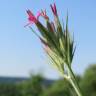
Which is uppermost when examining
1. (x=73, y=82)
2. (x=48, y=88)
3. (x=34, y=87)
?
(x=34, y=87)

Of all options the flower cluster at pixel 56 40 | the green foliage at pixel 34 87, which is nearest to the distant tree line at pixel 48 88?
the green foliage at pixel 34 87

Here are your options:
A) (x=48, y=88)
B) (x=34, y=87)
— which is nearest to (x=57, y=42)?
(x=34, y=87)

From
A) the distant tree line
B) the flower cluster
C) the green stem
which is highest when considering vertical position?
the distant tree line

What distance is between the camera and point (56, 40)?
2.63 m

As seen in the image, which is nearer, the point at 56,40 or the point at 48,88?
the point at 56,40

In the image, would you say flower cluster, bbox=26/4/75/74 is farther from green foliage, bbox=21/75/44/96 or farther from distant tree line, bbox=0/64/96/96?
green foliage, bbox=21/75/44/96

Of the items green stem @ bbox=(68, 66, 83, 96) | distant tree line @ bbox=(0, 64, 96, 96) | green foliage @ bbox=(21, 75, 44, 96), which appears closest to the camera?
green stem @ bbox=(68, 66, 83, 96)

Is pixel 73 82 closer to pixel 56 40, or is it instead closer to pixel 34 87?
pixel 56 40

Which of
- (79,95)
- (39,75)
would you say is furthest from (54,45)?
(39,75)

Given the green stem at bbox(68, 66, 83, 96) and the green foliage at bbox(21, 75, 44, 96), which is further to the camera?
the green foliage at bbox(21, 75, 44, 96)

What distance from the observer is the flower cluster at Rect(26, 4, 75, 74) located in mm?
2613

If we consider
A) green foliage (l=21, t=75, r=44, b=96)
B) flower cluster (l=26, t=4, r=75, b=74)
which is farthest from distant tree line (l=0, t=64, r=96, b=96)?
flower cluster (l=26, t=4, r=75, b=74)

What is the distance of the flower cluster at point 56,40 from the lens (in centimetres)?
261

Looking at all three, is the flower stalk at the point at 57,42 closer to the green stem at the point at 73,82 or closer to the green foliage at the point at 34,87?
the green stem at the point at 73,82
